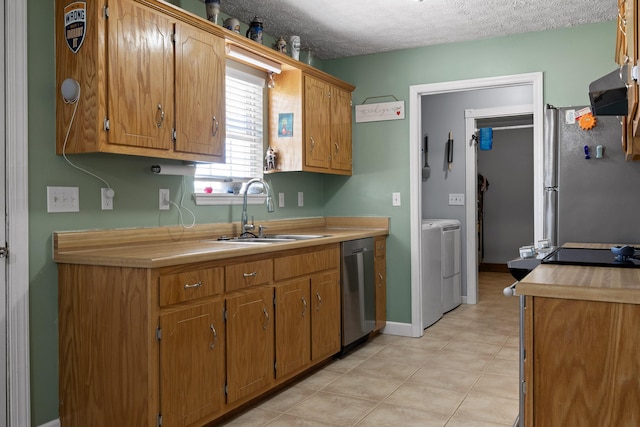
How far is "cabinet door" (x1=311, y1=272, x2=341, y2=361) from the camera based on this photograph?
11.0 feet

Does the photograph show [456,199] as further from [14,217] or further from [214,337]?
[14,217]

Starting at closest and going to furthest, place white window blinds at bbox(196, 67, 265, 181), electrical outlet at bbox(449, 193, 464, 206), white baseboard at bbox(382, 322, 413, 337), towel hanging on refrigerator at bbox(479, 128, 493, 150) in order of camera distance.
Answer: white window blinds at bbox(196, 67, 265, 181)
white baseboard at bbox(382, 322, 413, 337)
electrical outlet at bbox(449, 193, 464, 206)
towel hanging on refrigerator at bbox(479, 128, 493, 150)

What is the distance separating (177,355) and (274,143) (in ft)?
6.78

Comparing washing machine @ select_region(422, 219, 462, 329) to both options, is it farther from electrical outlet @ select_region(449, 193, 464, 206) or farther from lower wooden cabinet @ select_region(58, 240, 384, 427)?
lower wooden cabinet @ select_region(58, 240, 384, 427)

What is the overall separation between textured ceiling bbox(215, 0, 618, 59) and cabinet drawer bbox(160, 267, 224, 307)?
1.86 m

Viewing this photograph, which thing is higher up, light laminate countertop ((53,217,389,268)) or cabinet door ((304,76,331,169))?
cabinet door ((304,76,331,169))

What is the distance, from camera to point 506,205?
26.6 feet

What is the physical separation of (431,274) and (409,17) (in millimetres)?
2232

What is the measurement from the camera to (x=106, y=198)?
2643 mm

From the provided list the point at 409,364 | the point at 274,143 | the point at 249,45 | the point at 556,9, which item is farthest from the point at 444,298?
the point at 249,45

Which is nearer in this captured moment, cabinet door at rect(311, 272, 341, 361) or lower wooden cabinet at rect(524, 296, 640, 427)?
lower wooden cabinet at rect(524, 296, 640, 427)

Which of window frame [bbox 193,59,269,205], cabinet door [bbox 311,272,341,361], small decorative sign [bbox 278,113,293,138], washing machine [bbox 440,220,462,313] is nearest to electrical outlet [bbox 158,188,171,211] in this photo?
window frame [bbox 193,59,269,205]

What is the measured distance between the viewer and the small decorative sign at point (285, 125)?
3883 millimetres

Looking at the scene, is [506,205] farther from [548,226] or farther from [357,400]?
[357,400]
